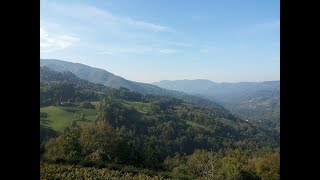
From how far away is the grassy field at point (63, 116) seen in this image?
33406 millimetres

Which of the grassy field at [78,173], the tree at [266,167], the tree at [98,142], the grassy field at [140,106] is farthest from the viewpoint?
the grassy field at [140,106]

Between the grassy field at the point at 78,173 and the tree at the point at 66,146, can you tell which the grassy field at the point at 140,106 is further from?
the grassy field at the point at 78,173

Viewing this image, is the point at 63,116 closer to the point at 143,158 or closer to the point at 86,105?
the point at 86,105

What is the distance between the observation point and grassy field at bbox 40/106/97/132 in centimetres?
3341

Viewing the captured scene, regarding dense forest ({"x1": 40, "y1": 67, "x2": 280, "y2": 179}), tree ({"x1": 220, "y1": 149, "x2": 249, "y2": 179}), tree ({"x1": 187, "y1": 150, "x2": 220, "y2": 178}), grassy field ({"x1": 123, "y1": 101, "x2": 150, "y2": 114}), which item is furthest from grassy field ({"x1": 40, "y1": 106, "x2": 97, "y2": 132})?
tree ({"x1": 220, "y1": 149, "x2": 249, "y2": 179})

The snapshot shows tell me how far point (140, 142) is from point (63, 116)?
9.76m

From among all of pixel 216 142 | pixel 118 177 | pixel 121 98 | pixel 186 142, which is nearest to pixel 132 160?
pixel 118 177

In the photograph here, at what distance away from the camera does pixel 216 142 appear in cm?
3841

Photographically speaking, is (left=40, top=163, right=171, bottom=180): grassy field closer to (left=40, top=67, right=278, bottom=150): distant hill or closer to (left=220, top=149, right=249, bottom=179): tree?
(left=220, top=149, right=249, bottom=179): tree

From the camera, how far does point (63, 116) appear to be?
36.5 meters

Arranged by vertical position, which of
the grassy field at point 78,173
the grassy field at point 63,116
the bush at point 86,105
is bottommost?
the grassy field at point 78,173

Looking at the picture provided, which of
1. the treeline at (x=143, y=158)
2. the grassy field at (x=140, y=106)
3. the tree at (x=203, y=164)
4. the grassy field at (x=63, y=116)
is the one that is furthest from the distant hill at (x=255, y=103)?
the grassy field at (x=63, y=116)
